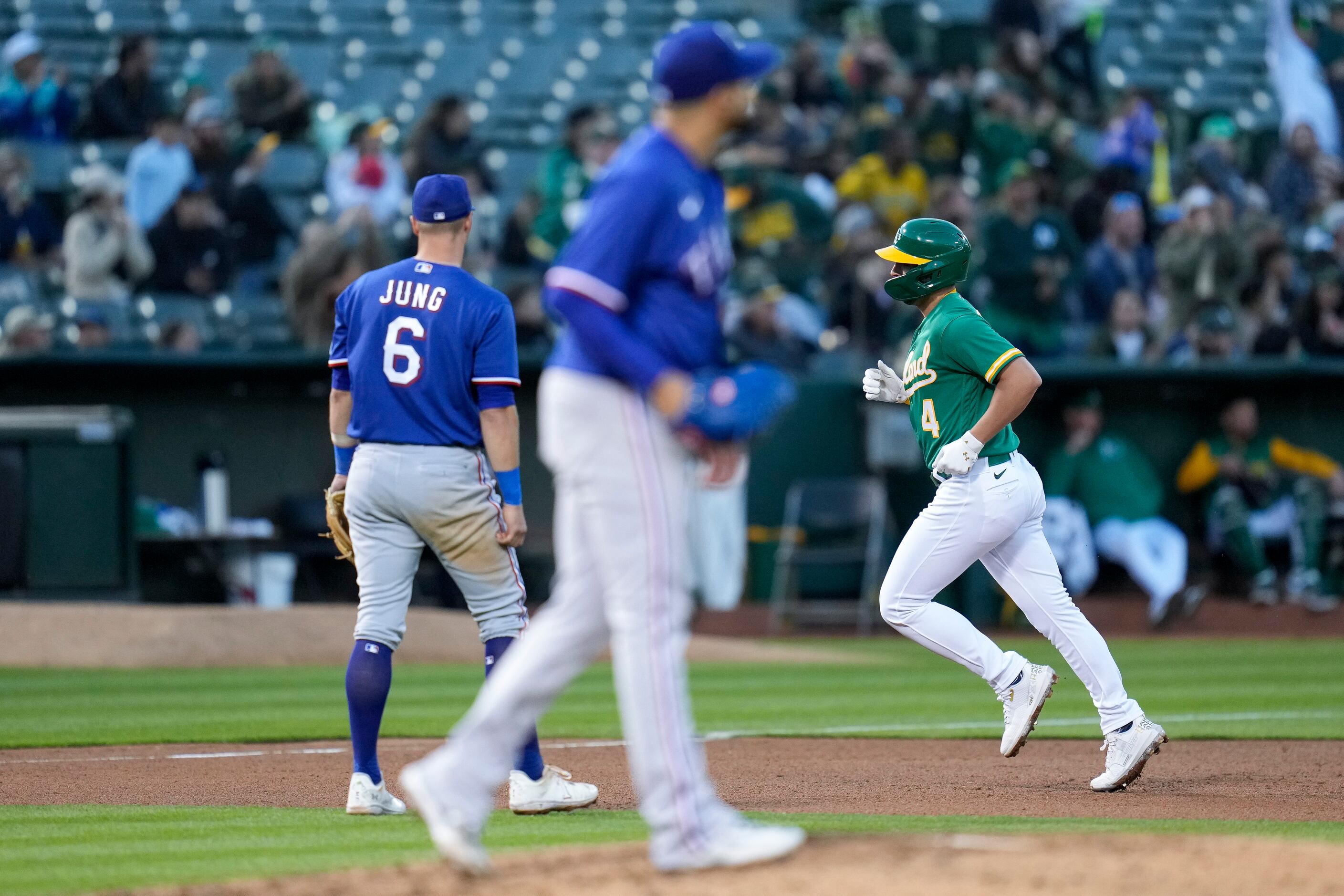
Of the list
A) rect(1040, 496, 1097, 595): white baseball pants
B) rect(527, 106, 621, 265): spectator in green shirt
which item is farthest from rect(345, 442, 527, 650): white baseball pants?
rect(527, 106, 621, 265): spectator in green shirt

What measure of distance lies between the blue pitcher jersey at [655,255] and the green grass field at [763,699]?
489 centimetres

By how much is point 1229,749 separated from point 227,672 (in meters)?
7.24

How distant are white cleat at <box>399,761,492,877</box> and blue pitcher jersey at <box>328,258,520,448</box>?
69.4 inches

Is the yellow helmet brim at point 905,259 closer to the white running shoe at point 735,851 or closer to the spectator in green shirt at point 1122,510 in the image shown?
the white running shoe at point 735,851

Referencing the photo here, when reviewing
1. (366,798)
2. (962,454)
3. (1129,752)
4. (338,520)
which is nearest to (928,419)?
(962,454)

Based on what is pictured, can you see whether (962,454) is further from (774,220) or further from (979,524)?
(774,220)

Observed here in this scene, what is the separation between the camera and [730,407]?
3.97 metres

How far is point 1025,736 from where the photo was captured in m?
6.57

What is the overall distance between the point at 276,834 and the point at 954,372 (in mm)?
2933

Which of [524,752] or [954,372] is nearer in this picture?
[524,752]

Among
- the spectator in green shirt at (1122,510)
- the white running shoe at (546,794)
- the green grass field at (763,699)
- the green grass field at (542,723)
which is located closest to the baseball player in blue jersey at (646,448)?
the green grass field at (542,723)

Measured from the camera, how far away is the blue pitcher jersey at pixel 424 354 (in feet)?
18.8

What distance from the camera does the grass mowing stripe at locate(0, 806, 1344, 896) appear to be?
4.66 meters

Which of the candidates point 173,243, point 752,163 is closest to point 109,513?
point 173,243
